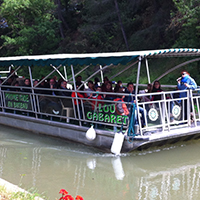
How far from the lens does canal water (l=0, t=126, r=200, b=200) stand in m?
5.96

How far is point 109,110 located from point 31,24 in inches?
859

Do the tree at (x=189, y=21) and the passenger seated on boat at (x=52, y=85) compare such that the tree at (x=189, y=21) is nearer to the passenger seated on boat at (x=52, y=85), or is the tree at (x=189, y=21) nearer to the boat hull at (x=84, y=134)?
the boat hull at (x=84, y=134)

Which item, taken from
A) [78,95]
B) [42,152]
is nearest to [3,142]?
[42,152]

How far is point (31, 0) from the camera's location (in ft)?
81.2

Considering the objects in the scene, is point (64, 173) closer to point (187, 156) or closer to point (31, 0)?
point (187, 156)

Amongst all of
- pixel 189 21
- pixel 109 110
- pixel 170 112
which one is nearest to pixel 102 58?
pixel 109 110

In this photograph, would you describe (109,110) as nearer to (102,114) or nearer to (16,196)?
(102,114)

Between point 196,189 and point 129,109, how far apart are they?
92.0 inches

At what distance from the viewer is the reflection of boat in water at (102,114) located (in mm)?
7344

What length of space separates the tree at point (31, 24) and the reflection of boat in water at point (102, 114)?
15.5 m

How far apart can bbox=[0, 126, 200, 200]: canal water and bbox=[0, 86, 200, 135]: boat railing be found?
29.2 inches

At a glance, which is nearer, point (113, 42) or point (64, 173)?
point (64, 173)

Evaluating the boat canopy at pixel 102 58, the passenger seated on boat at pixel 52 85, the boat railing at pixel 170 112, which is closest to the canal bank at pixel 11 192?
the boat railing at pixel 170 112

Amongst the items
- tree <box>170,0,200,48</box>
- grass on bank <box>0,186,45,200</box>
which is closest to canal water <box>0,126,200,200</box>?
grass on bank <box>0,186,45,200</box>
